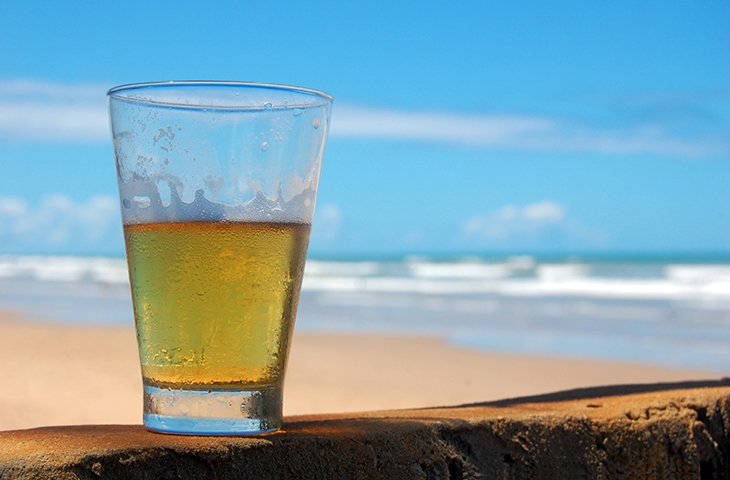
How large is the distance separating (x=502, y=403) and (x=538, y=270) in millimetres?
27907

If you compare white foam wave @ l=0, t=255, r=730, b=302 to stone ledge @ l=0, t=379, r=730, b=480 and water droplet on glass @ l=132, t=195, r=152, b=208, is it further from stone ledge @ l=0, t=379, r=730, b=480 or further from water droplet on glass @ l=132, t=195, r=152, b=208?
water droplet on glass @ l=132, t=195, r=152, b=208

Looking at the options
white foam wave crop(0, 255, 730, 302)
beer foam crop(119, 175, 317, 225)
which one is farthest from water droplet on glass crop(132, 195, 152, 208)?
white foam wave crop(0, 255, 730, 302)

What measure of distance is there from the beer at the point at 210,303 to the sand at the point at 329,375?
333 cm

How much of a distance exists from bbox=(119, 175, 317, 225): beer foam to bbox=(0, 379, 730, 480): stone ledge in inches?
13.3

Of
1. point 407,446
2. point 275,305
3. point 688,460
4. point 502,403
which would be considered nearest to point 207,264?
point 275,305

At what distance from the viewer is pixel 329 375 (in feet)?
22.9

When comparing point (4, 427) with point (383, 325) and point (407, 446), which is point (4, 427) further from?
point (383, 325)

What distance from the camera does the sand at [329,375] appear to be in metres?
5.09

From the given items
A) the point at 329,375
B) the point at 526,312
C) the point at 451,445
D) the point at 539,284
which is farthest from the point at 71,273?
the point at 451,445

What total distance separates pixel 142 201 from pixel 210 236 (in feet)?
0.42

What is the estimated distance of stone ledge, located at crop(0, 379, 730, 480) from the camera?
3.77ft

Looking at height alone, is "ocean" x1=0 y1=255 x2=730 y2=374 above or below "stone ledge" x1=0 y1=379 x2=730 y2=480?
below

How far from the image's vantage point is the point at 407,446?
139 centimetres

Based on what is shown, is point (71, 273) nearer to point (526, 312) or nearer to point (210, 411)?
point (526, 312)
